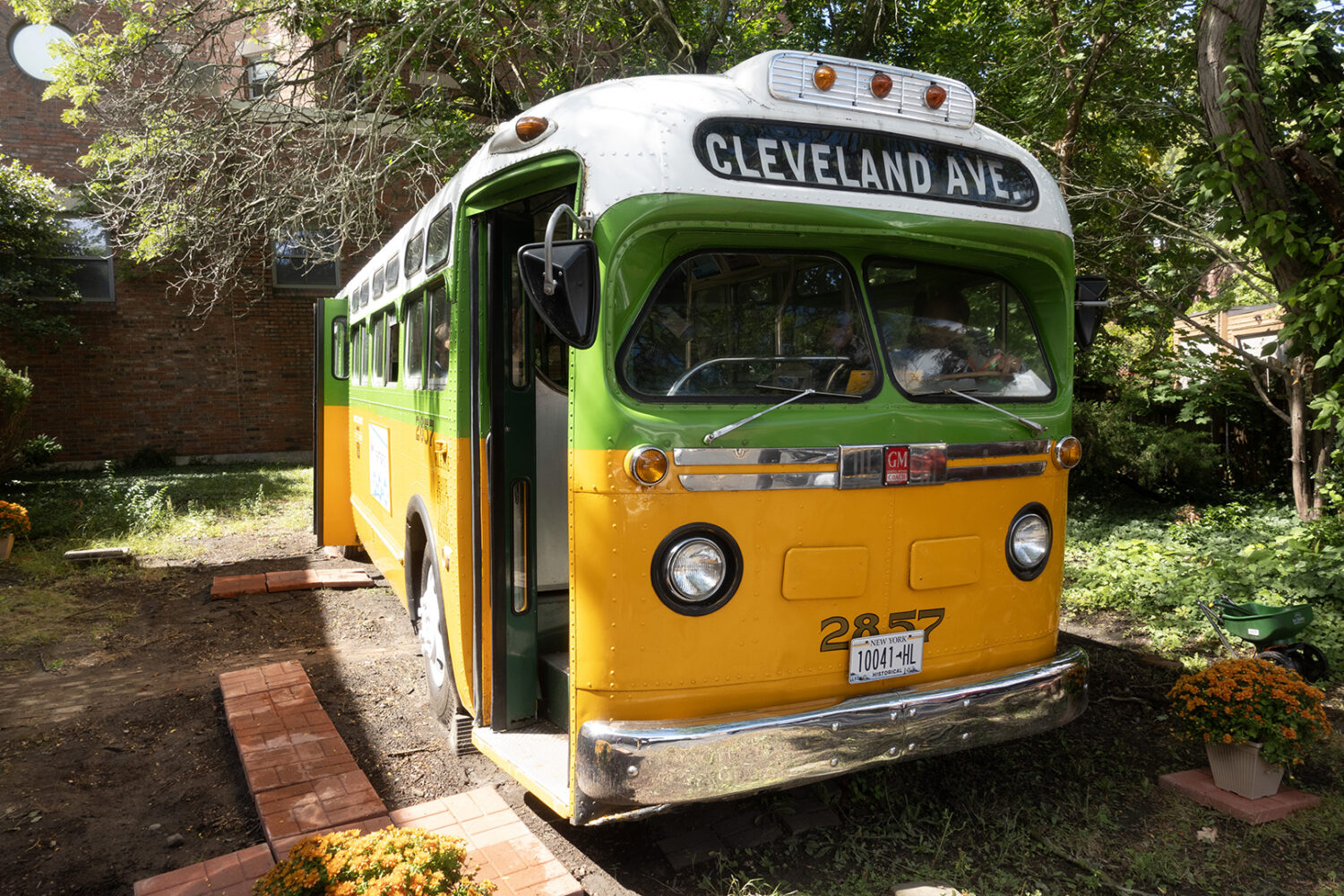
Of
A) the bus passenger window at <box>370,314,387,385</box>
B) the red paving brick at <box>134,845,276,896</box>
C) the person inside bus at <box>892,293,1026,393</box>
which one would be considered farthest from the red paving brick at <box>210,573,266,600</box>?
the person inside bus at <box>892,293,1026,393</box>

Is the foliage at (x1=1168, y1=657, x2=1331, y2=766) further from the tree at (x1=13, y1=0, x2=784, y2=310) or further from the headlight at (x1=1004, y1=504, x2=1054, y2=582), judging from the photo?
the tree at (x1=13, y1=0, x2=784, y2=310)

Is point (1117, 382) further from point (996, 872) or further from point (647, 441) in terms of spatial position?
point (647, 441)

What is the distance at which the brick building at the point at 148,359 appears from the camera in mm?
14812

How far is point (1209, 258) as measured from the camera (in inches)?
375

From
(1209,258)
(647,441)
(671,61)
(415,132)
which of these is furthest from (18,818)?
(1209,258)

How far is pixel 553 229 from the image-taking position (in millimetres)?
2760

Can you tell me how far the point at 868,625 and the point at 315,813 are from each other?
2.29m

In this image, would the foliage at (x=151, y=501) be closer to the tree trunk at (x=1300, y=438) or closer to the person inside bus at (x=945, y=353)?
the person inside bus at (x=945, y=353)

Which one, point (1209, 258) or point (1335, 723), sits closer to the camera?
point (1335, 723)

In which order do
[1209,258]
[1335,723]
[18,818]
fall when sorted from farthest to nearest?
[1209,258], [1335,723], [18,818]

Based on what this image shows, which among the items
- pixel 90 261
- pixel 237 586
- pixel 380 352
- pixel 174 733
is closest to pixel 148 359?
pixel 90 261

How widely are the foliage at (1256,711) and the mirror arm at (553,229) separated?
3278mm

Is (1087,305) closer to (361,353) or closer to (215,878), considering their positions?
(215,878)

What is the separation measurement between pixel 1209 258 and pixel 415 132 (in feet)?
28.4
